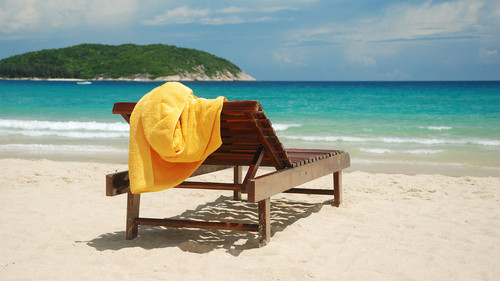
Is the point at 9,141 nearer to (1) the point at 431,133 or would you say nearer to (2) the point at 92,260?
(2) the point at 92,260

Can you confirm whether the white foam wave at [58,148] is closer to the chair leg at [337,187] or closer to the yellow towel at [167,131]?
the chair leg at [337,187]

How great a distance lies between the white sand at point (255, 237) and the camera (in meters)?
3.59

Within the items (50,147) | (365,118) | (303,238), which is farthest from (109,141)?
(365,118)

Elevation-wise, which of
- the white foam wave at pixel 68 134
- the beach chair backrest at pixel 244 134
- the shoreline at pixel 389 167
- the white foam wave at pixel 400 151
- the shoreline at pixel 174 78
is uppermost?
the shoreline at pixel 174 78

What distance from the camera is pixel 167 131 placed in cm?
369

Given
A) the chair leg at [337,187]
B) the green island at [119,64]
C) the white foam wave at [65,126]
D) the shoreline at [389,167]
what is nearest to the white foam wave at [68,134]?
the white foam wave at [65,126]

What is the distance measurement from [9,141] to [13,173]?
21.2ft

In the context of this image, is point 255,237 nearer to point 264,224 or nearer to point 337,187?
point 264,224

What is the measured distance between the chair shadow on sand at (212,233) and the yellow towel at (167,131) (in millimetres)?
678

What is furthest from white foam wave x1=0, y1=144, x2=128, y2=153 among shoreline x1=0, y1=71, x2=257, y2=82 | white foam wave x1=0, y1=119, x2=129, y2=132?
shoreline x1=0, y1=71, x2=257, y2=82

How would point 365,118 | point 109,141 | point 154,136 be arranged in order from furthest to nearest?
1. point 365,118
2. point 109,141
3. point 154,136

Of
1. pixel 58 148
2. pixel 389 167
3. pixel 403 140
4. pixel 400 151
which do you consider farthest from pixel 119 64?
pixel 389 167

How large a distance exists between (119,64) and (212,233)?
4284 inches

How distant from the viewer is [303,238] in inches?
174
